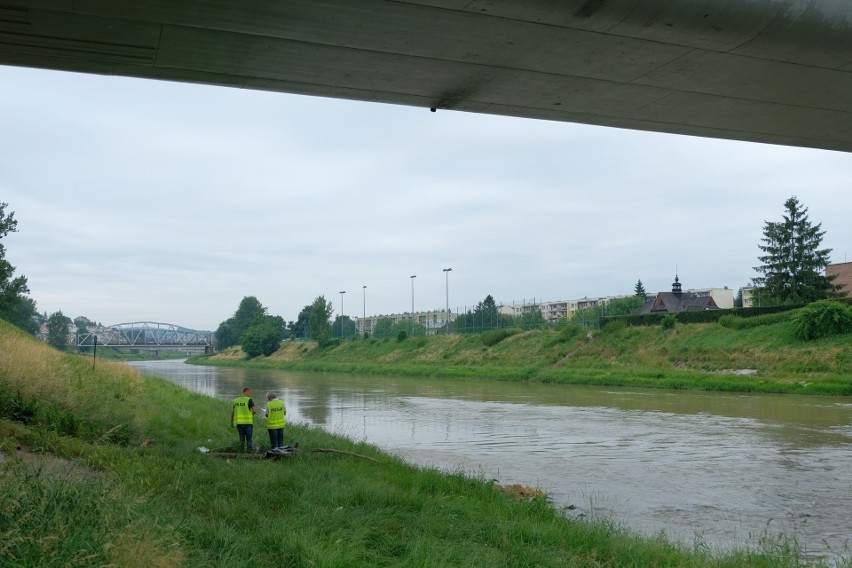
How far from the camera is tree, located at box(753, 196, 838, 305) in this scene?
66812mm

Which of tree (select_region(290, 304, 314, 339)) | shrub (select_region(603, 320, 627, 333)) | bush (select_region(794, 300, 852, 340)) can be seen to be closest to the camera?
bush (select_region(794, 300, 852, 340))

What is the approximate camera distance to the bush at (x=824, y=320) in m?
39.8

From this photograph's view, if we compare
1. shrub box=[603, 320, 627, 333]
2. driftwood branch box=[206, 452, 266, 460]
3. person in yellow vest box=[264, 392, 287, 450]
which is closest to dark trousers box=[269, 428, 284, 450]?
person in yellow vest box=[264, 392, 287, 450]

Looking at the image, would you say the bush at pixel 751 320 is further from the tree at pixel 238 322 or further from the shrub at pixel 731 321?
the tree at pixel 238 322

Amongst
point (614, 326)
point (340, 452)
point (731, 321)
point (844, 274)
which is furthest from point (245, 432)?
point (844, 274)

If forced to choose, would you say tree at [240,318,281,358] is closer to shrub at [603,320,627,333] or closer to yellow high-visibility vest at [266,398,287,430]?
shrub at [603,320,627,333]

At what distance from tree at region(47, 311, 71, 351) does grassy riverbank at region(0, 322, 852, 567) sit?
135 metres

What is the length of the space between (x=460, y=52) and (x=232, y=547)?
6961 mm

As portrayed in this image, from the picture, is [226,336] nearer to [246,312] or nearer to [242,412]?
[246,312]

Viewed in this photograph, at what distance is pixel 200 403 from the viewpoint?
2633 cm

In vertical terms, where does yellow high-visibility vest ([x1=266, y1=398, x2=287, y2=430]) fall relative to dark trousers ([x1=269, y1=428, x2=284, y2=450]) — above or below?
above

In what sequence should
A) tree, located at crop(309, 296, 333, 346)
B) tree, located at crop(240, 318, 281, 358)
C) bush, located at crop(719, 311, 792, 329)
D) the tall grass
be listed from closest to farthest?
1. the tall grass
2. bush, located at crop(719, 311, 792, 329)
3. tree, located at crop(309, 296, 333, 346)
4. tree, located at crop(240, 318, 281, 358)

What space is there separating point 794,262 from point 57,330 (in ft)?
417

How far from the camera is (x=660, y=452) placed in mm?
18234
